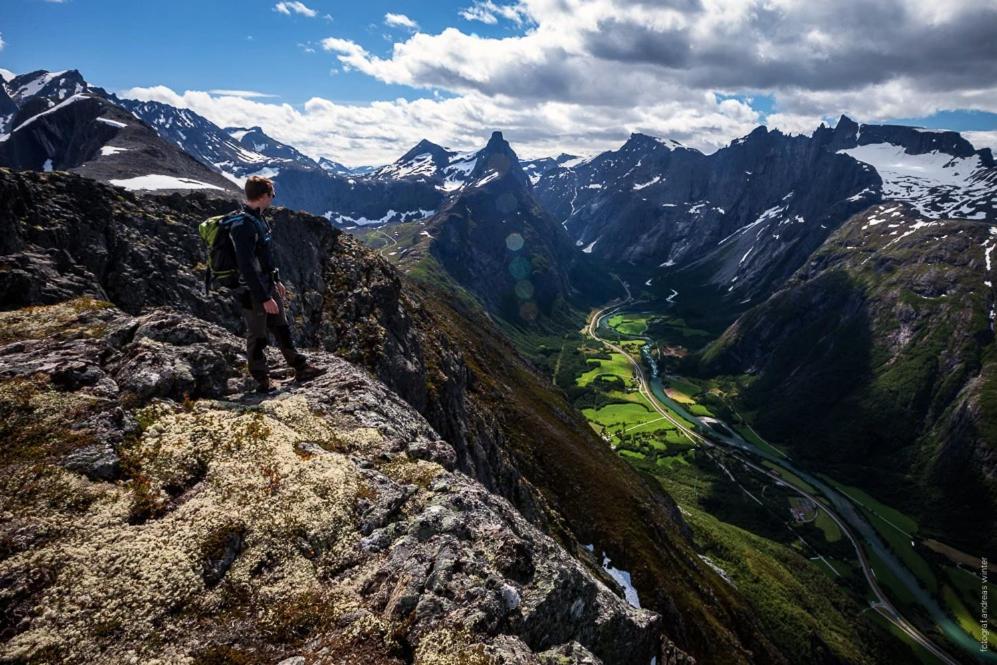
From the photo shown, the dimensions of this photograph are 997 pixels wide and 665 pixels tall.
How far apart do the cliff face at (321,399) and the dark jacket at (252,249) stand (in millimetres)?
4411

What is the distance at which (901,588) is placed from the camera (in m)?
185

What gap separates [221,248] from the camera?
658 inches

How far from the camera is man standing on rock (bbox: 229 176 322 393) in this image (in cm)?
1630

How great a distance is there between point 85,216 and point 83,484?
3462 centimetres

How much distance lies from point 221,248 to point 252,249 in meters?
1.20

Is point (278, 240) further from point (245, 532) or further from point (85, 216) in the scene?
point (245, 532)

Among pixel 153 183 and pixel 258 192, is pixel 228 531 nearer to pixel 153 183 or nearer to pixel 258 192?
pixel 258 192

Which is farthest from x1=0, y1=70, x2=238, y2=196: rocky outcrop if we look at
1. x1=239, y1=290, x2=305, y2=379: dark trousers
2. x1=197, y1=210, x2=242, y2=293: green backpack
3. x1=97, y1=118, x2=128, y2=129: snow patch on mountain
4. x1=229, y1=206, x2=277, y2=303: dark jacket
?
x1=229, y1=206, x2=277, y2=303: dark jacket

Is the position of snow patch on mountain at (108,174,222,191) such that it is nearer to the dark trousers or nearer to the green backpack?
the dark trousers

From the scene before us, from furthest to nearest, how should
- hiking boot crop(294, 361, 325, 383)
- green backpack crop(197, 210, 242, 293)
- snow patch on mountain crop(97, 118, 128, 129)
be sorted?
snow patch on mountain crop(97, 118, 128, 129)
hiking boot crop(294, 361, 325, 383)
green backpack crop(197, 210, 242, 293)

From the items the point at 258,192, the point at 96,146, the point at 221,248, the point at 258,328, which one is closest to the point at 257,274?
the point at 221,248

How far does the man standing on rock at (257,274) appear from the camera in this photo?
53.5 feet

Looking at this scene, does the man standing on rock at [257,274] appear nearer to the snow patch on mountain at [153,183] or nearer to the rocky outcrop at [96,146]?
the snow patch on mountain at [153,183]

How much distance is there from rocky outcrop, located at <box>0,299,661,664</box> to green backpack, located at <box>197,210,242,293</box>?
161 inches
